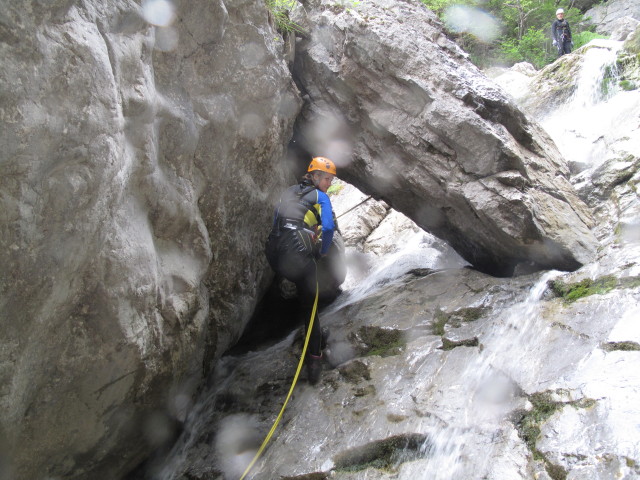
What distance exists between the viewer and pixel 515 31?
17.8 meters

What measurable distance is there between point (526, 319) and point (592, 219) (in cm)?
207

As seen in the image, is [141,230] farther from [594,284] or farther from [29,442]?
[594,284]

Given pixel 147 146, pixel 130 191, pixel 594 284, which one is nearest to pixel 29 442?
pixel 130 191

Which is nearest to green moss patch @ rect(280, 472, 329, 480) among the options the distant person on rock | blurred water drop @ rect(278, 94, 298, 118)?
blurred water drop @ rect(278, 94, 298, 118)

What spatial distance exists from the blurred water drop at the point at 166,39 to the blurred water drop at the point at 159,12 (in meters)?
0.05

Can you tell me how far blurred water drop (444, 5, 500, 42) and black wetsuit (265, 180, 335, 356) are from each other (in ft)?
50.7

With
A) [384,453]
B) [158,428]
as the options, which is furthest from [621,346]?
[158,428]

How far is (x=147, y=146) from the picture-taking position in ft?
12.8

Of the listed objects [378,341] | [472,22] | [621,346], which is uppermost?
[472,22]

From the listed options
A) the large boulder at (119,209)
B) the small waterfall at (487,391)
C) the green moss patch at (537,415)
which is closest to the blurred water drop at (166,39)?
the large boulder at (119,209)

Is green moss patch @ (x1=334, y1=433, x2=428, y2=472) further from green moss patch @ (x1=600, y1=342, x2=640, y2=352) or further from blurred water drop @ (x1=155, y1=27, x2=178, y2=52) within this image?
blurred water drop @ (x1=155, y1=27, x2=178, y2=52)

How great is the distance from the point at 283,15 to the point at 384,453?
5828 millimetres

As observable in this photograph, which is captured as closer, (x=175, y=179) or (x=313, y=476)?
(x=313, y=476)

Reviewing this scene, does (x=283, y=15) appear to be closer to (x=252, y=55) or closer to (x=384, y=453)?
(x=252, y=55)
